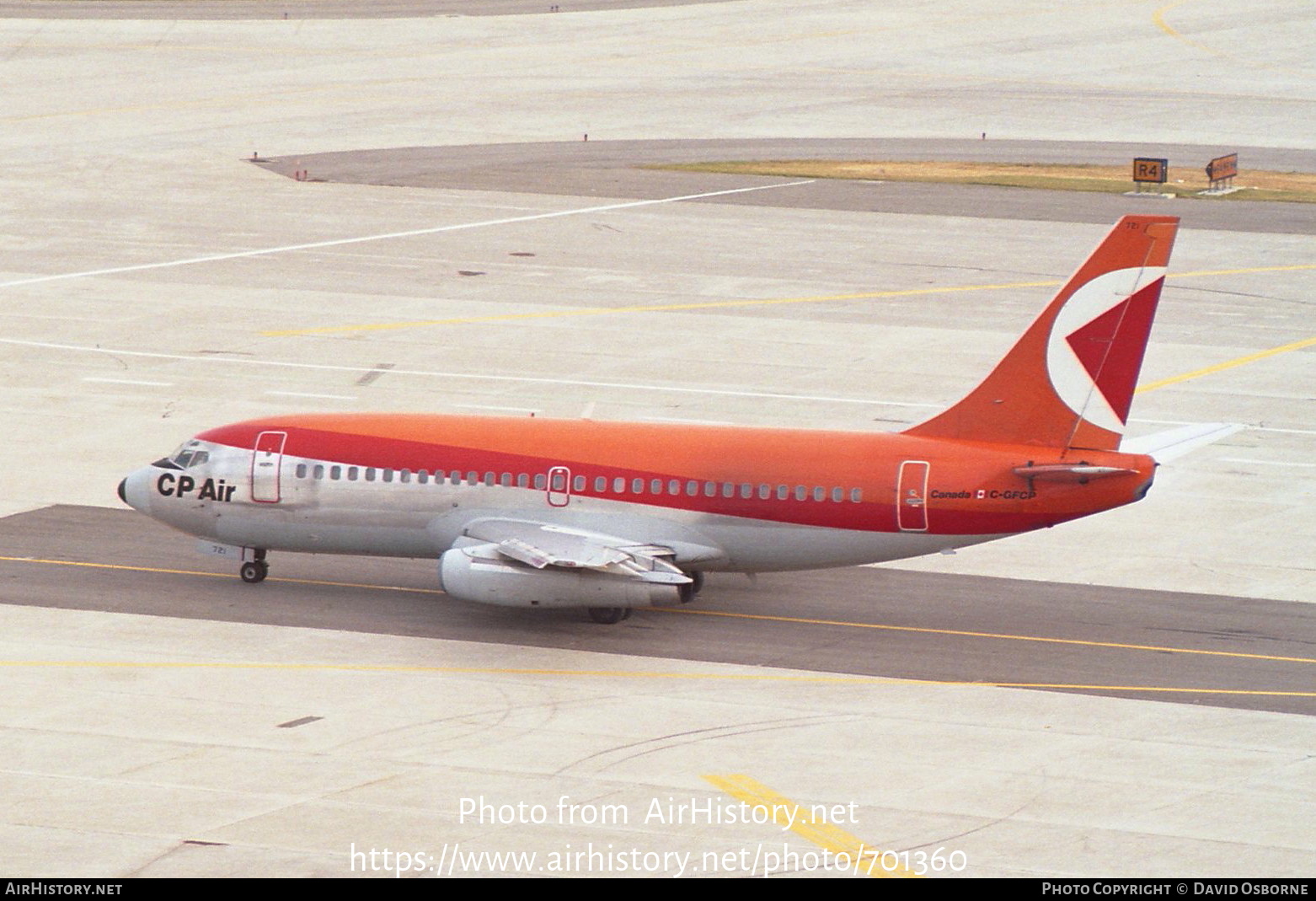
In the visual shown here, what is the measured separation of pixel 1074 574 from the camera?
45.0 metres

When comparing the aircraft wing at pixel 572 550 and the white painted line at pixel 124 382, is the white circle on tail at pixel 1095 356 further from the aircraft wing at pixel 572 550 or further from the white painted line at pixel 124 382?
the white painted line at pixel 124 382

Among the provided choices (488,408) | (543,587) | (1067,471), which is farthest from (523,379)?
(1067,471)

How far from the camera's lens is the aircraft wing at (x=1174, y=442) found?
139ft

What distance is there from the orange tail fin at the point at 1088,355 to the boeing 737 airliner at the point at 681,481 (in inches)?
1.5

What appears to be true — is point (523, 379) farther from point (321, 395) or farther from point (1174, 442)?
point (1174, 442)

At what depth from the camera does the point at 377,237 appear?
83000 millimetres

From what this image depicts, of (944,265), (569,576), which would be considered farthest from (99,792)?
(944,265)

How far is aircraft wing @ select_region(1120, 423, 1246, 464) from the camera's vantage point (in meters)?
42.3

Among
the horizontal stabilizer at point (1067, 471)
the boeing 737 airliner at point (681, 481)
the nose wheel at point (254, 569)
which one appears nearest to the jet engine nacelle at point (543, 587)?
the boeing 737 airliner at point (681, 481)

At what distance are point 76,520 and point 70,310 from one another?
2408cm

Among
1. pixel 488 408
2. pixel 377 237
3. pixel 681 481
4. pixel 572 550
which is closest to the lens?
pixel 572 550

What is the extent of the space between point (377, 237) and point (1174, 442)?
1852 inches

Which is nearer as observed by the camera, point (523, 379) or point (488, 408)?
point (488, 408)
